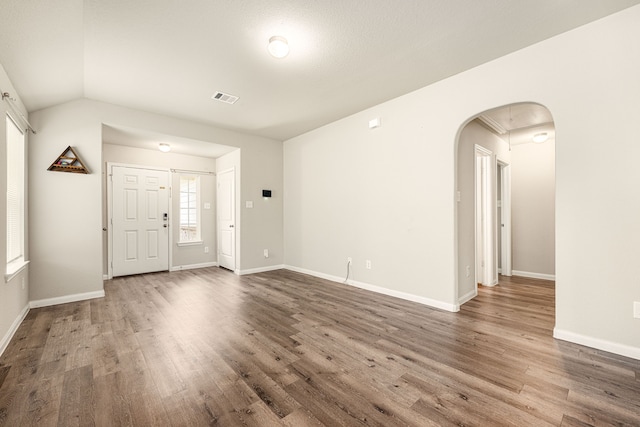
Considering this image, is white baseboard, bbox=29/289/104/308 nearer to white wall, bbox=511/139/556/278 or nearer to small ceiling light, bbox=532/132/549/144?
white wall, bbox=511/139/556/278

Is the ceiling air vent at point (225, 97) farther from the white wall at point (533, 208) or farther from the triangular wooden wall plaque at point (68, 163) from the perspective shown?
the white wall at point (533, 208)

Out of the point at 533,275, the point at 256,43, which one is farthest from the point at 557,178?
the point at 533,275

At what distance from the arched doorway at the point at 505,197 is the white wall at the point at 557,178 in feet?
1.32

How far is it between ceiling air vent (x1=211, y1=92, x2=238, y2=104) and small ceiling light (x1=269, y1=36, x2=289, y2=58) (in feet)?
4.60

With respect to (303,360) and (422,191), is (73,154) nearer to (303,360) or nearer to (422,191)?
(303,360)

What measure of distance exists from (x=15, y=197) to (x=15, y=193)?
44mm

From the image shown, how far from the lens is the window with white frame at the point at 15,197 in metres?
2.83

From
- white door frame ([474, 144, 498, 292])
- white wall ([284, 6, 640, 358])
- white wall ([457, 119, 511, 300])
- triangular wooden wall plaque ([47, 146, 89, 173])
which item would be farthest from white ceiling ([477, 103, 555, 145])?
triangular wooden wall plaque ([47, 146, 89, 173])

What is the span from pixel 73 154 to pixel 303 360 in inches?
157

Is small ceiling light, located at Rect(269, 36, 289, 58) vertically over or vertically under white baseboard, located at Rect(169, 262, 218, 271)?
over

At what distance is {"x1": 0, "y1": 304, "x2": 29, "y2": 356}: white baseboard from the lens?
238 cm

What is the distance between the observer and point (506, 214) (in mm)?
5074

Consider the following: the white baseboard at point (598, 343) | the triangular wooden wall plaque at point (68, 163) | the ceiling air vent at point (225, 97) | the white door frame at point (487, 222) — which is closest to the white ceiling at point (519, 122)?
the white door frame at point (487, 222)

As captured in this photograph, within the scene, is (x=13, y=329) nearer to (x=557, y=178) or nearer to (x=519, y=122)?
(x=557, y=178)
